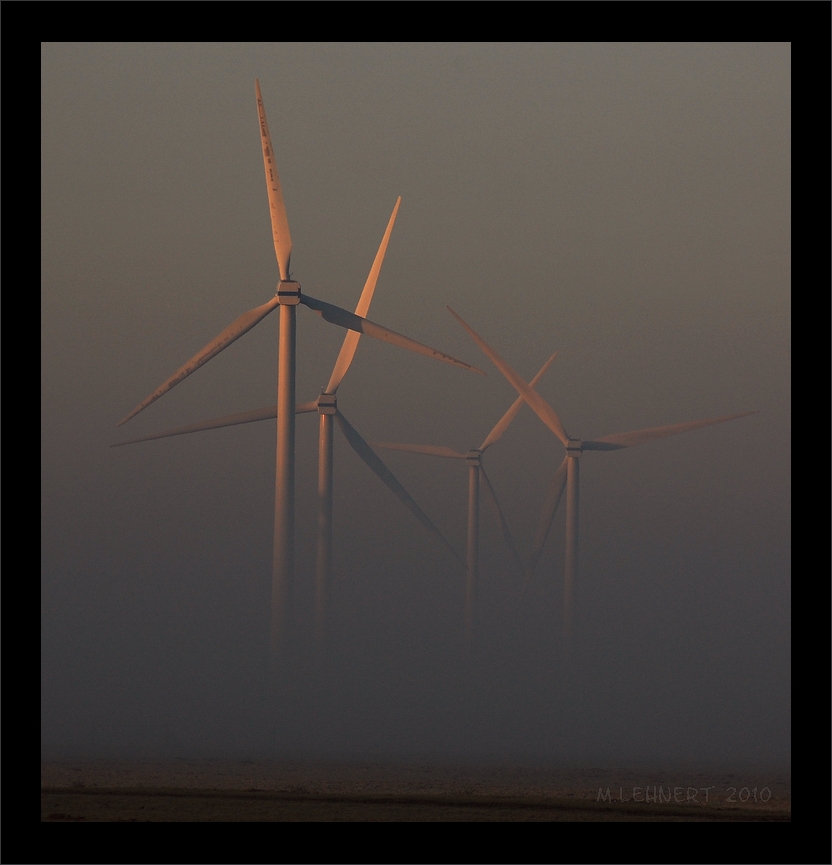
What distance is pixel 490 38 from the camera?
1594 inches

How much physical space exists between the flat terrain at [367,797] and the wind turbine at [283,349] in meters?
7.38

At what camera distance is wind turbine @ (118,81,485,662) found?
64.4m

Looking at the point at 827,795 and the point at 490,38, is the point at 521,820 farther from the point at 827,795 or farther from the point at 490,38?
the point at 490,38

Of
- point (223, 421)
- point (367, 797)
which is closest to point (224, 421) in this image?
point (223, 421)

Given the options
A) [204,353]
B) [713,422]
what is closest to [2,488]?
[204,353]

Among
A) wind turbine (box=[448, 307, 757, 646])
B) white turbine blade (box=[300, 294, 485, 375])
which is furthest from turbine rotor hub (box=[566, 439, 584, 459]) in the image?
white turbine blade (box=[300, 294, 485, 375])

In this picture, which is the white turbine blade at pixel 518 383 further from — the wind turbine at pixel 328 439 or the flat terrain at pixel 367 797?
the flat terrain at pixel 367 797

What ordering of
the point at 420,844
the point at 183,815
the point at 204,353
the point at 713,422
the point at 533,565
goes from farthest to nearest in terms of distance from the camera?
the point at 533,565
the point at 713,422
the point at 204,353
the point at 183,815
the point at 420,844

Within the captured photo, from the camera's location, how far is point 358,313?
2982 inches

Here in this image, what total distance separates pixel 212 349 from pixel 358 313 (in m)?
13.1

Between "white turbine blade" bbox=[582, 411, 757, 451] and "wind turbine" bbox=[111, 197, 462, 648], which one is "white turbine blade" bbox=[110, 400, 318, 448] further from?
"white turbine blade" bbox=[582, 411, 757, 451]

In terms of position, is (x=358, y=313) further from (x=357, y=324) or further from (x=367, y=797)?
(x=367, y=797)

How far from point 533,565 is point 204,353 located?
26965mm

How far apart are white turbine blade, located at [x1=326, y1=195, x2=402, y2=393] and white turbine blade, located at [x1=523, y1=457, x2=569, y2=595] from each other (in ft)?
40.7
